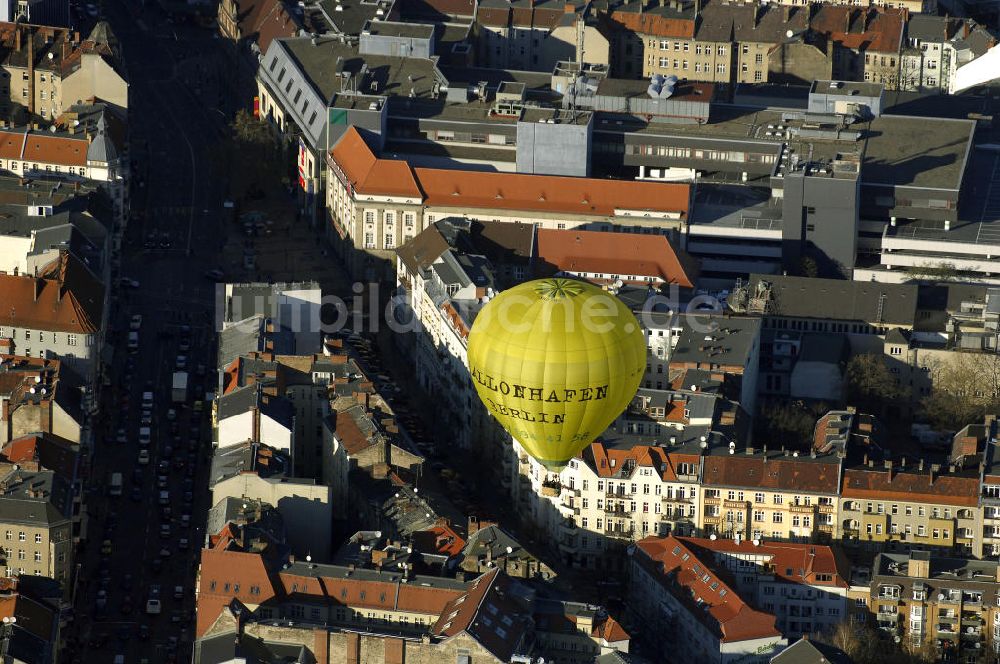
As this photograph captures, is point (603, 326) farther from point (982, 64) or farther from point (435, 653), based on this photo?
point (982, 64)

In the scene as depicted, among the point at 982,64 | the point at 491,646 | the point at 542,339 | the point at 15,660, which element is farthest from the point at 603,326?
the point at 982,64

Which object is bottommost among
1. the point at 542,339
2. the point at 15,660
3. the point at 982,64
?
the point at 15,660

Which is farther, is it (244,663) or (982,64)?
(244,663)

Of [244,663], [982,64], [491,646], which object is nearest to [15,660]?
[244,663]

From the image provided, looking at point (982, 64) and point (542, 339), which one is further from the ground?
point (982, 64)

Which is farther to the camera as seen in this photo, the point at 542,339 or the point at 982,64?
the point at 542,339

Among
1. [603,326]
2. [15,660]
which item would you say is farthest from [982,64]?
[15,660]

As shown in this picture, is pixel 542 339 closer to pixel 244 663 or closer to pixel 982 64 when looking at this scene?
pixel 244 663

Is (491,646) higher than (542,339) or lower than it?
lower
